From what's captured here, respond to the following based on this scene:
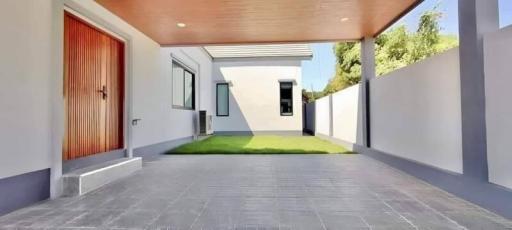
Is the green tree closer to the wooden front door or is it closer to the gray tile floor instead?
the gray tile floor

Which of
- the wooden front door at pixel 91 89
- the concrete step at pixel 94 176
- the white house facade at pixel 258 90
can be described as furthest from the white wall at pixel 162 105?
the white house facade at pixel 258 90

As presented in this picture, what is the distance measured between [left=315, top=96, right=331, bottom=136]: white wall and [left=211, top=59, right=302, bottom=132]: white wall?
2.40ft

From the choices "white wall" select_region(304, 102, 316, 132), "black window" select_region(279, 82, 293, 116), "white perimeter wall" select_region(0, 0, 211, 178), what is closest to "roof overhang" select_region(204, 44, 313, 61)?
"black window" select_region(279, 82, 293, 116)

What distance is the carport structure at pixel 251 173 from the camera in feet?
9.16

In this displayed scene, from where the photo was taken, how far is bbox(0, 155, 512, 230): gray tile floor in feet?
8.63

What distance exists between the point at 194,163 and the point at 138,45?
8.79 feet

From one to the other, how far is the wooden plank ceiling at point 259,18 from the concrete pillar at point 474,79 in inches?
69.5

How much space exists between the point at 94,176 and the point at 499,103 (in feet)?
14.8

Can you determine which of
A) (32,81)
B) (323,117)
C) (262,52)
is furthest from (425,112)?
(262,52)

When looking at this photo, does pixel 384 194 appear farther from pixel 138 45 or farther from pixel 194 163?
pixel 138 45

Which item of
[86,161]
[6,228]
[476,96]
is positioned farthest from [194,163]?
[476,96]

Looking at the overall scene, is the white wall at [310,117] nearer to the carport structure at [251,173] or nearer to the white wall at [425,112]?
the white wall at [425,112]

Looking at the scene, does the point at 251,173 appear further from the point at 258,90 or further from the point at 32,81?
the point at 258,90

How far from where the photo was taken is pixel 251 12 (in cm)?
531
